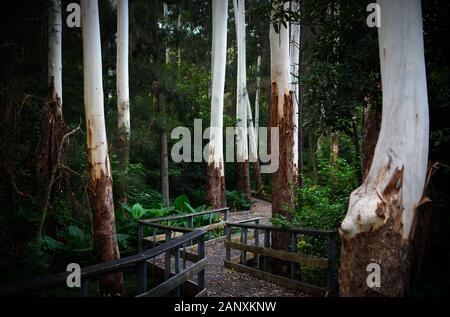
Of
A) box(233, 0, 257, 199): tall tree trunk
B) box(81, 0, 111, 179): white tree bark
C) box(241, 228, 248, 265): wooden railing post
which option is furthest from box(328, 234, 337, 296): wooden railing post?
box(233, 0, 257, 199): tall tree trunk

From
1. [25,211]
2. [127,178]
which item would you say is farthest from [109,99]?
[25,211]

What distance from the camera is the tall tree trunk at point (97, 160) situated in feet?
22.1

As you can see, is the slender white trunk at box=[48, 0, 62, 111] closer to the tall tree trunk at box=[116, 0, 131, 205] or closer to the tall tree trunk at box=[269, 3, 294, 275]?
the tall tree trunk at box=[116, 0, 131, 205]

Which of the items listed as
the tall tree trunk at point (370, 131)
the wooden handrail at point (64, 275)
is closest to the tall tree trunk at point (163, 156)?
the tall tree trunk at point (370, 131)

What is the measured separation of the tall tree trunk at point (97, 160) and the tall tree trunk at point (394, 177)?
477 centimetres

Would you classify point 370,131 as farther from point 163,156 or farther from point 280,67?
point 163,156

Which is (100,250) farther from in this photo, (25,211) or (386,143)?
(386,143)

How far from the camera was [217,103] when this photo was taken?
44.4 feet

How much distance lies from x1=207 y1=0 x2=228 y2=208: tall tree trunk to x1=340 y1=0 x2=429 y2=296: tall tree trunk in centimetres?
1026

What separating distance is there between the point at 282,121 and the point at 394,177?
433cm

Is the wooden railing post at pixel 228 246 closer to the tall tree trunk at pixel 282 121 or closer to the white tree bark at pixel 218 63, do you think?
the tall tree trunk at pixel 282 121

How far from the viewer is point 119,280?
6.76 metres

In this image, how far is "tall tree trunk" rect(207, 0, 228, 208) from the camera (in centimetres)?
1339

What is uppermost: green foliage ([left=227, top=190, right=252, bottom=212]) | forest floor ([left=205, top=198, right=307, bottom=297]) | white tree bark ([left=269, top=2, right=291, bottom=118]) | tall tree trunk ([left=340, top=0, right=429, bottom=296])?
white tree bark ([left=269, top=2, right=291, bottom=118])
